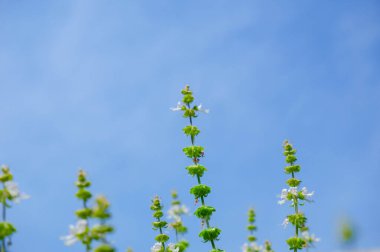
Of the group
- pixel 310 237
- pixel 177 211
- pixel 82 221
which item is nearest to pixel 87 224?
pixel 82 221

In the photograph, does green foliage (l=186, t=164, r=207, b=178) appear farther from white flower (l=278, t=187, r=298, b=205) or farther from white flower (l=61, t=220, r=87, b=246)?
white flower (l=61, t=220, r=87, b=246)

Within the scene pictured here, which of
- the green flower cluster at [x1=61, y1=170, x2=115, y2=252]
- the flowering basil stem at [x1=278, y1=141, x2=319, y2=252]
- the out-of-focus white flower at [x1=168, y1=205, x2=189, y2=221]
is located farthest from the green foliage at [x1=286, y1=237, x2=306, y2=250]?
the green flower cluster at [x1=61, y1=170, x2=115, y2=252]

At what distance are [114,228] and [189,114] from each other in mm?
9383

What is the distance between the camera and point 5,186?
822 centimetres

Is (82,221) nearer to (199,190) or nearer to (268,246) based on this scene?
(199,190)

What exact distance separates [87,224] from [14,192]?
1.63 metres

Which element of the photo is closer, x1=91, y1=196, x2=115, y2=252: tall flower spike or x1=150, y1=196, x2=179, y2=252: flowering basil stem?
x1=91, y1=196, x2=115, y2=252: tall flower spike

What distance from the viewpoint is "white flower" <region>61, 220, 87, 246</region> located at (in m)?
7.21

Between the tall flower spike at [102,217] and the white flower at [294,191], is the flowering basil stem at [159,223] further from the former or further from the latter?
the tall flower spike at [102,217]

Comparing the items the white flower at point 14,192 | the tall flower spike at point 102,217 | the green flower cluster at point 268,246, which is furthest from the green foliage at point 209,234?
the tall flower spike at point 102,217

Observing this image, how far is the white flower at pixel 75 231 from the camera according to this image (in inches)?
284

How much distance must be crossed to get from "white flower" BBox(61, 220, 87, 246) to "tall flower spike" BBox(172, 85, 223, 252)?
19.7ft

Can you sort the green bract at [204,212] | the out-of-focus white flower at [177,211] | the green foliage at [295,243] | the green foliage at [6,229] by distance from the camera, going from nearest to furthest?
the green foliage at [6,229], the green foliage at [295,243], the green bract at [204,212], the out-of-focus white flower at [177,211]

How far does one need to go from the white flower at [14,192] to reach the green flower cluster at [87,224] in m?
1.11
